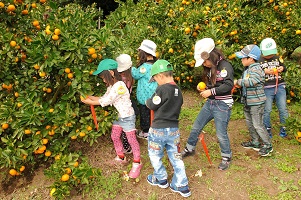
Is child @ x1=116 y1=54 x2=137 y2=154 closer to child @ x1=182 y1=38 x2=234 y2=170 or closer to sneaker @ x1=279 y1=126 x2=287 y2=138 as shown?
child @ x1=182 y1=38 x2=234 y2=170

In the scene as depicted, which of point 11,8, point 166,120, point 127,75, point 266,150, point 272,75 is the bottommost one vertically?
point 266,150

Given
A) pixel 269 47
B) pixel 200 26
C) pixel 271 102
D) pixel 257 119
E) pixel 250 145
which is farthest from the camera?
pixel 200 26

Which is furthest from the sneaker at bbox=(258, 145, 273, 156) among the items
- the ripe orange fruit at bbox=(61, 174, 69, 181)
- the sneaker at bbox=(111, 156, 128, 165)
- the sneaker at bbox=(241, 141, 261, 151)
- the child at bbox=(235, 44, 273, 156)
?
the ripe orange fruit at bbox=(61, 174, 69, 181)

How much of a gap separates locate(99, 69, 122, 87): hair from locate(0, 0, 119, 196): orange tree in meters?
0.16

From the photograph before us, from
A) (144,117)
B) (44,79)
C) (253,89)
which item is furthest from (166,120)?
(44,79)

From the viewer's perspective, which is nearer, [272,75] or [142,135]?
[272,75]

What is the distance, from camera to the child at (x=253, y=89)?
3621mm

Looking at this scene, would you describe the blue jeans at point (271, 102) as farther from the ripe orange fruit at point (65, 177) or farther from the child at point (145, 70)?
the ripe orange fruit at point (65, 177)

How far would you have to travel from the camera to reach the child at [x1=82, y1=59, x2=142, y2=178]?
131 inches

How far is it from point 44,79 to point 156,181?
1.84m

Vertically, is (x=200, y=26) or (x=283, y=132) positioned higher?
(x=200, y=26)

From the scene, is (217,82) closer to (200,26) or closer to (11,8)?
(200,26)

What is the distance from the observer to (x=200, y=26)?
5.37m

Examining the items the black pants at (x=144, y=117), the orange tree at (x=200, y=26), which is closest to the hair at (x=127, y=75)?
the black pants at (x=144, y=117)
